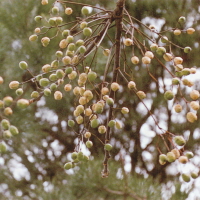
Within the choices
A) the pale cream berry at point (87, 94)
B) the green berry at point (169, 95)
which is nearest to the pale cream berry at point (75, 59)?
the pale cream berry at point (87, 94)

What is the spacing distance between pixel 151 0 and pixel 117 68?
0.92 metres

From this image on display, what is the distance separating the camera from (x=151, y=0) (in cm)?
133

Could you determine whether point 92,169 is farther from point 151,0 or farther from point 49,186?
point 151,0

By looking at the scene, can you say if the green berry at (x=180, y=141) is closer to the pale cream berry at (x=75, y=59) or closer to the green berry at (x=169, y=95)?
the green berry at (x=169, y=95)

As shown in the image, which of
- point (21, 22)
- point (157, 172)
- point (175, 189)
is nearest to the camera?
point (175, 189)

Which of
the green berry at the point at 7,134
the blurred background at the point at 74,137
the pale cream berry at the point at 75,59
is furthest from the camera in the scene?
the blurred background at the point at 74,137

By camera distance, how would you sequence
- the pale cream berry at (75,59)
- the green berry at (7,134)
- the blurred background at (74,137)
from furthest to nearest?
the blurred background at (74,137) < the pale cream berry at (75,59) < the green berry at (7,134)

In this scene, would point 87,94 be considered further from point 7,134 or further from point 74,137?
point 74,137

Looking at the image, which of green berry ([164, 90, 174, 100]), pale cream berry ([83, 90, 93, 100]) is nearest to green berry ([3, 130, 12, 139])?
pale cream berry ([83, 90, 93, 100])

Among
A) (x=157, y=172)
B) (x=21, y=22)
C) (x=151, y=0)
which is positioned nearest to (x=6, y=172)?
(x=21, y=22)

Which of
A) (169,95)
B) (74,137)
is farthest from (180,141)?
(74,137)

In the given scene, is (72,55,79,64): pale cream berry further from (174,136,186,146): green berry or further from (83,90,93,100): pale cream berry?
(174,136,186,146): green berry

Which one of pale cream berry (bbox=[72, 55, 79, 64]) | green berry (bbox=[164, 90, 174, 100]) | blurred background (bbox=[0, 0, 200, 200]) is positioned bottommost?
blurred background (bbox=[0, 0, 200, 200])

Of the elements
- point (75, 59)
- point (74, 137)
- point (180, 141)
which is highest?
point (75, 59)
